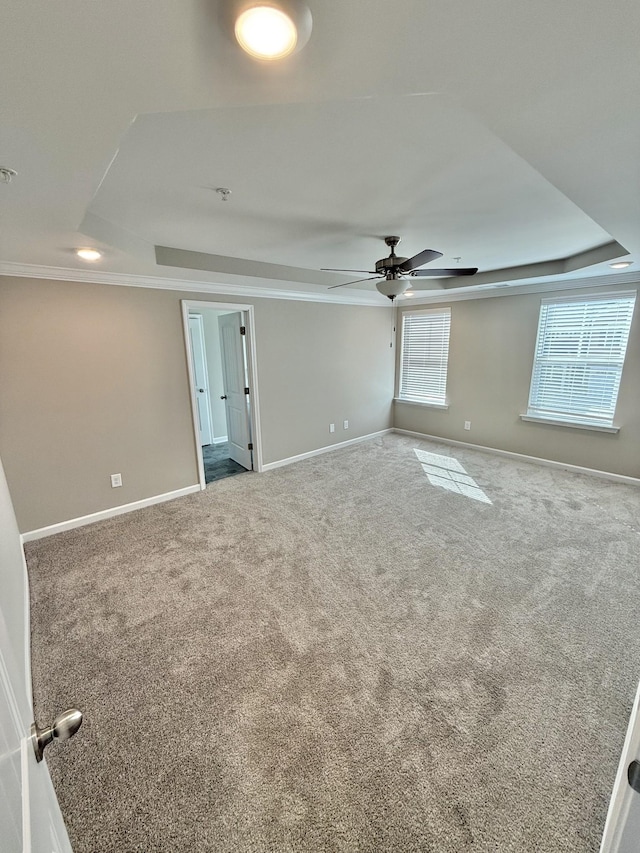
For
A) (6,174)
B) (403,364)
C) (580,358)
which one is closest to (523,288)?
(580,358)

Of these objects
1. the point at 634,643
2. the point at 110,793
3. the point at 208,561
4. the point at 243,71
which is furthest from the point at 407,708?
the point at 243,71

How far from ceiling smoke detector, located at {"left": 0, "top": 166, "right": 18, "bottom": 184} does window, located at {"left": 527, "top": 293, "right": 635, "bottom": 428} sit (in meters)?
5.04

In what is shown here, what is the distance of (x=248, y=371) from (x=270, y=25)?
11.9 feet

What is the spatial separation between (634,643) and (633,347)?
3.24 meters

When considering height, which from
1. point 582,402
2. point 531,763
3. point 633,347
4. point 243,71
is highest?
point 243,71

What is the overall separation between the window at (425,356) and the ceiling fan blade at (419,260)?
2.92 metres

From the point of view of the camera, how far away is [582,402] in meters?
4.27

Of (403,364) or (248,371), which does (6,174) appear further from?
(403,364)

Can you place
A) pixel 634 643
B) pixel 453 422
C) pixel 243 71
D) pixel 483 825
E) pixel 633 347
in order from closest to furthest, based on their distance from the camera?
pixel 243 71, pixel 483 825, pixel 634 643, pixel 633 347, pixel 453 422

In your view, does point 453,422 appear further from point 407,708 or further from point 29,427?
point 29,427

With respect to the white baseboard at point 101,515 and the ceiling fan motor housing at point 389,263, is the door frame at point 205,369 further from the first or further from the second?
the ceiling fan motor housing at point 389,263

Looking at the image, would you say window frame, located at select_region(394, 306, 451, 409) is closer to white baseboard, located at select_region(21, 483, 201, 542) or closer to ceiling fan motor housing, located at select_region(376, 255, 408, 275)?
ceiling fan motor housing, located at select_region(376, 255, 408, 275)

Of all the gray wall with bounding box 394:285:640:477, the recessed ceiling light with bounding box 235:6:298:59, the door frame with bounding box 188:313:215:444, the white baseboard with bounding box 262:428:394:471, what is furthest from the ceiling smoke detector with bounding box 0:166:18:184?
the gray wall with bounding box 394:285:640:477

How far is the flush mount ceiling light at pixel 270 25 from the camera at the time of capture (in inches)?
29.4
